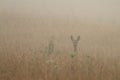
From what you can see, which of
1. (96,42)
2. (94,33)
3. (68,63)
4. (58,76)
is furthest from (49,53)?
(94,33)

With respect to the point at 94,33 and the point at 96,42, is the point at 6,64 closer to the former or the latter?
the point at 96,42

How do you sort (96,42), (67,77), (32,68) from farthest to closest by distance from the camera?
(96,42)
(32,68)
(67,77)

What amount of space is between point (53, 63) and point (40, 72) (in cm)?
86

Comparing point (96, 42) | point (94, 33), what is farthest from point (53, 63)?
point (94, 33)

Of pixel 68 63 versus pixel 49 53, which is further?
pixel 49 53

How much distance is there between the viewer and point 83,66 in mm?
7918

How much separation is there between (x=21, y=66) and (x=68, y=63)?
128 centimetres

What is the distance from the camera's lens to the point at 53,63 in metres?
7.84

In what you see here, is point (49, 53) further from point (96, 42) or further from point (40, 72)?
point (96, 42)

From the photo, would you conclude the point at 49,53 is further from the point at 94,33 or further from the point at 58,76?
the point at 94,33

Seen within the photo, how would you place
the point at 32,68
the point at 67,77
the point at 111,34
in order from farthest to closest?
the point at 111,34
the point at 32,68
the point at 67,77

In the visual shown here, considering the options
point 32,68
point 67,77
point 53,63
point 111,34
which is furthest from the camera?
point 111,34

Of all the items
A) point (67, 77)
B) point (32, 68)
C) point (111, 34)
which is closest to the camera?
point (67, 77)

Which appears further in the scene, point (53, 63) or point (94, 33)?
point (94, 33)
